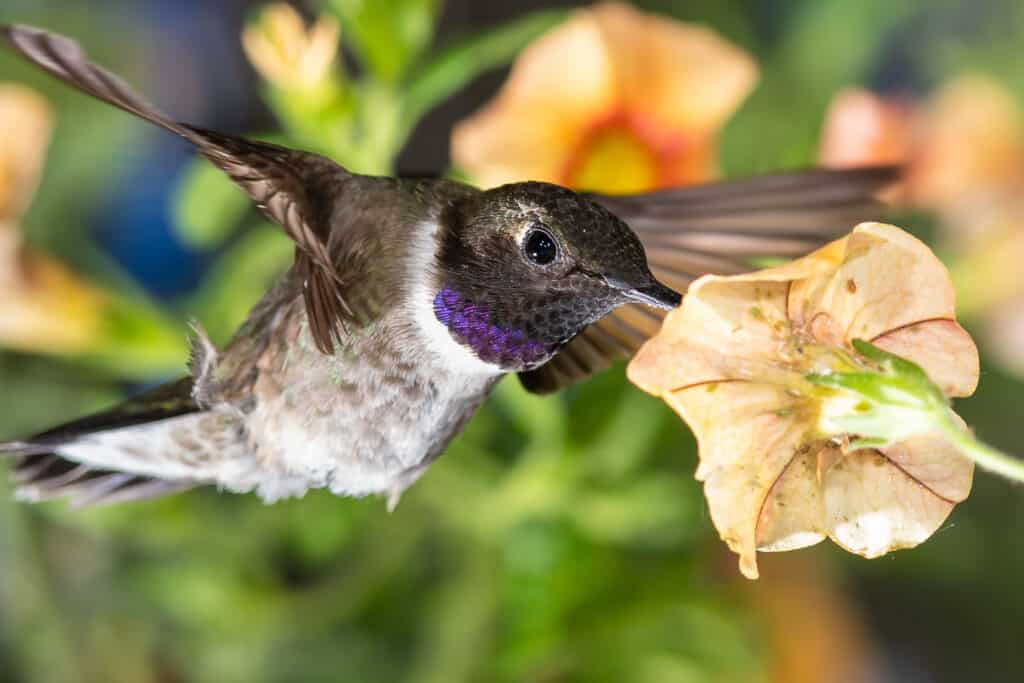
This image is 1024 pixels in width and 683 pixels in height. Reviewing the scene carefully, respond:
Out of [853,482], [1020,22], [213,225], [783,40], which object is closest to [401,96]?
[213,225]

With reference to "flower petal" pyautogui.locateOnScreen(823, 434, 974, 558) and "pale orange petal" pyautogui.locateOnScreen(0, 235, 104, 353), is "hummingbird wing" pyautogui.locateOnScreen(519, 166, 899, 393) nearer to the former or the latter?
"flower petal" pyautogui.locateOnScreen(823, 434, 974, 558)

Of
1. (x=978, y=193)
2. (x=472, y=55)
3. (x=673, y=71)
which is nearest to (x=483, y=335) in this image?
(x=472, y=55)

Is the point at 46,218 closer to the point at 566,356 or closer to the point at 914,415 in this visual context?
the point at 566,356

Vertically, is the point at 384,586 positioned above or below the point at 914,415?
below

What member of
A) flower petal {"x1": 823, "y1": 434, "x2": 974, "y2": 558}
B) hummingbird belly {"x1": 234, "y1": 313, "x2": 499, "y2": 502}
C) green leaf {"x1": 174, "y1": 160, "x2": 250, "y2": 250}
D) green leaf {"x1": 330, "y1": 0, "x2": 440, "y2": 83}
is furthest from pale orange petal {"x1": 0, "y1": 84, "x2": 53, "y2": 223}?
flower petal {"x1": 823, "y1": 434, "x2": 974, "y2": 558}

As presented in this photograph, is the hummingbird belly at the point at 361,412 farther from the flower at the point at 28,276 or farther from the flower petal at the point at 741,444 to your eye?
the flower at the point at 28,276
